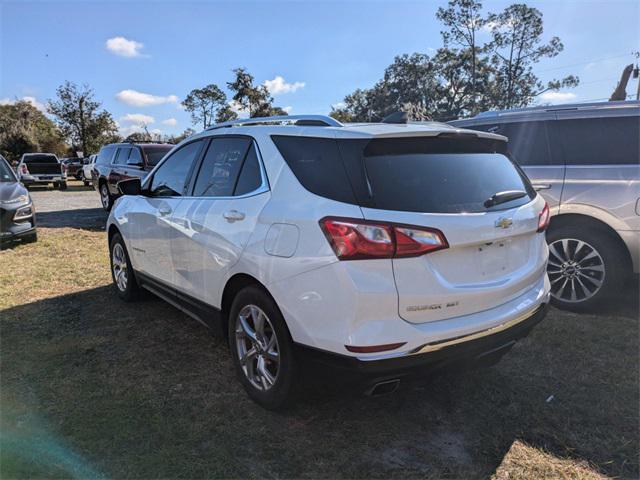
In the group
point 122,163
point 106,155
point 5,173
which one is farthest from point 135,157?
point 5,173

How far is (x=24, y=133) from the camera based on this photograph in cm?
4781

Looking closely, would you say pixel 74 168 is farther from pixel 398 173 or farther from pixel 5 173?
pixel 398 173

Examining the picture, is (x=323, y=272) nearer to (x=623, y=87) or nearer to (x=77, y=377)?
(x=77, y=377)

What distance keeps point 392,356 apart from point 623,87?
13526 millimetres

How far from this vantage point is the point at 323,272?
2268 millimetres

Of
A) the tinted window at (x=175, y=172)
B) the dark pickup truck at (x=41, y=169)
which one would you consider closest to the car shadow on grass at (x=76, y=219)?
the tinted window at (x=175, y=172)

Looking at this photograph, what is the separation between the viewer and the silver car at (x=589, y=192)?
14.2ft

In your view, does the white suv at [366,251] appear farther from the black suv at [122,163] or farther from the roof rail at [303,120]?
the black suv at [122,163]

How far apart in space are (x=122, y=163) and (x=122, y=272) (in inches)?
304

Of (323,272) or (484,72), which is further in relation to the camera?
(484,72)

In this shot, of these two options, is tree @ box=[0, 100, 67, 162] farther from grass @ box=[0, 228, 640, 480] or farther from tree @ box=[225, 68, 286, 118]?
grass @ box=[0, 228, 640, 480]

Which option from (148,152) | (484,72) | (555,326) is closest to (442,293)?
(555,326)

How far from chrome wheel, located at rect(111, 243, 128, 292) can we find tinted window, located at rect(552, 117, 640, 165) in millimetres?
4879

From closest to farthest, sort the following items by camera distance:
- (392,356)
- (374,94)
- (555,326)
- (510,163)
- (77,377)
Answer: (392,356)
(510,163)
(77,377)
(555,326)
(374,94)
